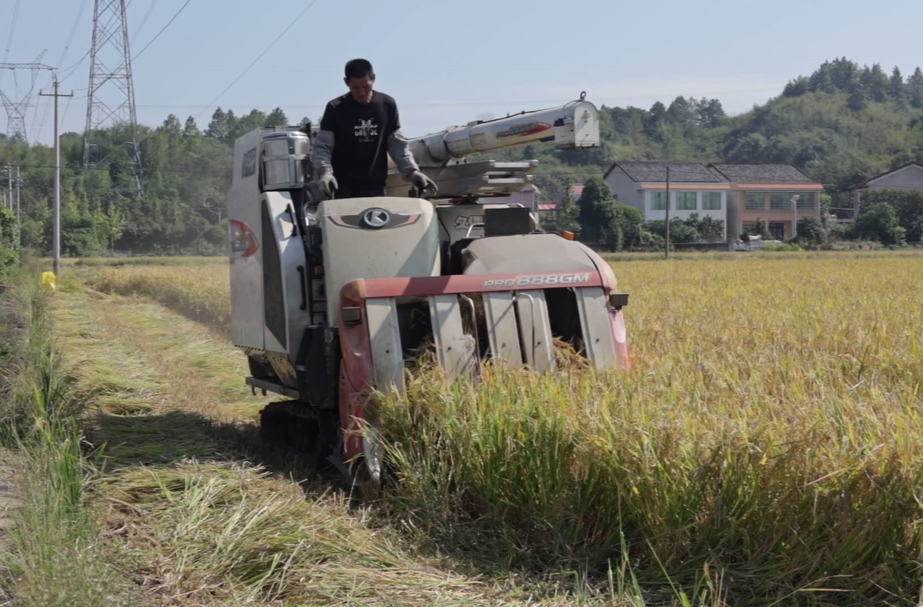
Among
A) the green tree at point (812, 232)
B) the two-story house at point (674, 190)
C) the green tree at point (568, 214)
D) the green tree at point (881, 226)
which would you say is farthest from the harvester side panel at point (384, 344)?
the two-story house at point (674, 190)

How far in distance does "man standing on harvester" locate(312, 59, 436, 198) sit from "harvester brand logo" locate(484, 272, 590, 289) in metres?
1.26

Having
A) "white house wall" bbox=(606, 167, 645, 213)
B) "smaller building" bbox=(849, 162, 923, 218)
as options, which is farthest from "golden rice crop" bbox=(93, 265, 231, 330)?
"smaller building" bbox=(849, 162, 923, 218)

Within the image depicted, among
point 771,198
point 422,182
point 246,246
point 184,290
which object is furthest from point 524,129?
point 771,198

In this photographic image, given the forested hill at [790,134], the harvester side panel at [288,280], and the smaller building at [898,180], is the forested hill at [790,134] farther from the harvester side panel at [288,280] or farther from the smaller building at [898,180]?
the harvester side panel at [288,280]

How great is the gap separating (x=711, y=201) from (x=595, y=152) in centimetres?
2880

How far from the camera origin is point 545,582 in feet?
15.0

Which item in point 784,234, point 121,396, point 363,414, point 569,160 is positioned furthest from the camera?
point 569,160

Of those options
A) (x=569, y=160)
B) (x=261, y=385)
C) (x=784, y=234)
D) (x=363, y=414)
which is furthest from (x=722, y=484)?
(x=569, y=160)

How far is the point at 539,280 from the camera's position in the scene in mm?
6391

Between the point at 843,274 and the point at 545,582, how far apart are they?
2567 cm

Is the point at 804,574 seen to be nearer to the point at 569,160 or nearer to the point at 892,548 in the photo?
the point at 892,548

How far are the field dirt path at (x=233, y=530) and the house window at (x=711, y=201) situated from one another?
228 ft

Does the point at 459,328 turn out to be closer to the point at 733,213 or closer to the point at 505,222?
the point at 505,222

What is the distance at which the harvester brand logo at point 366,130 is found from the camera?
748 centimetres
